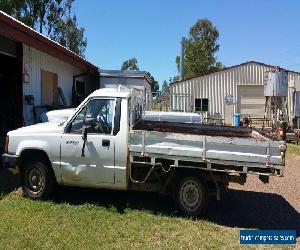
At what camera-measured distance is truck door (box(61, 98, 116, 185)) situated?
7.31 metres

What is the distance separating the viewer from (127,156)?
723 cm

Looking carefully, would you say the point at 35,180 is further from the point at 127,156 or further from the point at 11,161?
the point at 127,156

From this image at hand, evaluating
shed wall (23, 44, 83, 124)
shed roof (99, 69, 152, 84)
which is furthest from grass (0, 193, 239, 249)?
shed roof (99, 69, 152, 84)

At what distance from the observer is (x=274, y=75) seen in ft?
79.8

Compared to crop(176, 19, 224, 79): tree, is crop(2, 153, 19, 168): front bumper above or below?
below

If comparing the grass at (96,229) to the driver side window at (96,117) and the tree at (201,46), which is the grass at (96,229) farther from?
the tree at (201,46)

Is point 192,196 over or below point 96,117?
below

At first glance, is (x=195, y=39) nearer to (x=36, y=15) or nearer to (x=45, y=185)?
(x=36, y=15)

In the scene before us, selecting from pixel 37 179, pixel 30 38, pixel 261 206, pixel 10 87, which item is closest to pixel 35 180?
pixel 37 179

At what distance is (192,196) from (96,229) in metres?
1.78

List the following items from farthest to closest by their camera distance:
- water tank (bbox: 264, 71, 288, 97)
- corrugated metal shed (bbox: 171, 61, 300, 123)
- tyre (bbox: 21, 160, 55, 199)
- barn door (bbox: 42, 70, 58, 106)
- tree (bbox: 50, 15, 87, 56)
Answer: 1. tree (bbox: 50, 15, 87, 56)
2. corrugated metal shed (bbox: 171, 61, 300, 123)
3. water tank (bbox: 264, 71, 288, 97)
4. barn door (bbox: 42, 70, 58, 106)
5. tyre (bbox: 21, 160, 55, 199)

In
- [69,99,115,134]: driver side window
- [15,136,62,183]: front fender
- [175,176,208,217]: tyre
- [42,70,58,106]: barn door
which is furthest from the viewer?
[42,70,58,106]: barn door

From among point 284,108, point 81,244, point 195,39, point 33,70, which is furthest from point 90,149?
point 195,39

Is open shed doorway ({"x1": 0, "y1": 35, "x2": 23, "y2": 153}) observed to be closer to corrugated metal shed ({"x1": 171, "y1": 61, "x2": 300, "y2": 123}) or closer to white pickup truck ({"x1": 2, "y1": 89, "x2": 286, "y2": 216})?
white pickup truck ({"x1": 2, "y1": 89, "x2": 286, "y2": 216})
